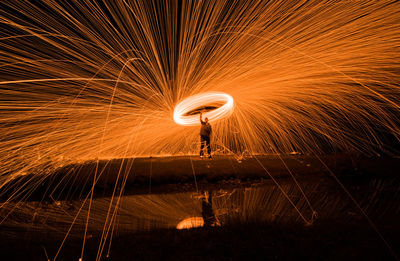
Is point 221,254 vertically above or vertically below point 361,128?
below

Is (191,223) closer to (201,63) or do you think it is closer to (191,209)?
(191,209)

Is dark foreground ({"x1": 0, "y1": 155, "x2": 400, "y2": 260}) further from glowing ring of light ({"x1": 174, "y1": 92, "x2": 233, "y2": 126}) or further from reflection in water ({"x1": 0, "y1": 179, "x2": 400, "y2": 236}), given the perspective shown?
glowing ring of light ({"x1": 174, "y1": 92, "x2": 233, "y2": 126})

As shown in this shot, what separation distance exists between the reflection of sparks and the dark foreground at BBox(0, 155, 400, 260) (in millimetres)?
145

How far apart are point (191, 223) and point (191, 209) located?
85 centimetres

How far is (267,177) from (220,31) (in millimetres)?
5071

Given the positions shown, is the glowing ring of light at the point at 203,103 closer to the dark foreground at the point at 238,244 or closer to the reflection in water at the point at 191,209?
the reflection in water at the point at 191,209

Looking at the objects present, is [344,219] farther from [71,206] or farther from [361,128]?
[361,128]

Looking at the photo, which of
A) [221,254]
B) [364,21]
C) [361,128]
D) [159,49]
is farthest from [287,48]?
[361,128]

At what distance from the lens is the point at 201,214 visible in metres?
4.93

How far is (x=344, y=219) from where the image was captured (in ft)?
14.9

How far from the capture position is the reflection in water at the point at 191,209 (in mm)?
4535

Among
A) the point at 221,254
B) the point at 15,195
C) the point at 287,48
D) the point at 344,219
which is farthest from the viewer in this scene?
the point at 287,48

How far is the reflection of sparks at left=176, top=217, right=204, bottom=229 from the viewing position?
4317 millimetres

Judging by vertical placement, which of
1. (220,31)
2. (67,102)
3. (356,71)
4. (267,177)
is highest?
(220,31)
